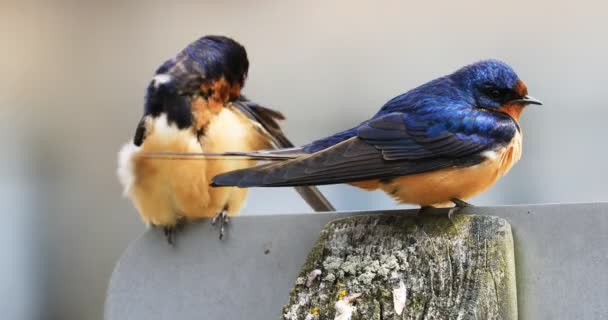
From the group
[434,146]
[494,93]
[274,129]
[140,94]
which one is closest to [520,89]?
[494,93]

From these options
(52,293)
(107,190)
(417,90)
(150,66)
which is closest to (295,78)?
(150,66)

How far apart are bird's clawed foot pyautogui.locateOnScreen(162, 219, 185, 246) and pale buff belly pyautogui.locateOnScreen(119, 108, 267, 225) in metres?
0.12

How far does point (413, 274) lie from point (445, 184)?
0.26 m

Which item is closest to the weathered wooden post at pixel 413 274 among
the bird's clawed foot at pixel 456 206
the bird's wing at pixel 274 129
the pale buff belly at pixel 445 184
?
the bird's clawed foot at pixel 456 206

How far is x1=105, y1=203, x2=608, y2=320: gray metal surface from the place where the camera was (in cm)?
126

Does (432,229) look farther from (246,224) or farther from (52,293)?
(52,293)

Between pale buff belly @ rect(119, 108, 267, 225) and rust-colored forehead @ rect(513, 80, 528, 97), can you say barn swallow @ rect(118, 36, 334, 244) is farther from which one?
rust-colored forehead @ rect(513, 80, 528, 97)

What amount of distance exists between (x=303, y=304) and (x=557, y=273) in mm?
323

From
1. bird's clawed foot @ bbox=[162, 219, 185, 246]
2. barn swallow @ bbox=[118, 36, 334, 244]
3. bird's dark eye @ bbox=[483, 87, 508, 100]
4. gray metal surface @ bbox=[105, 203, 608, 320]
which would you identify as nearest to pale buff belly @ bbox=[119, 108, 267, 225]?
barn swallow @ bbox=[118, 36, 334, 244]

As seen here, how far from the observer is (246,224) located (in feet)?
4.90

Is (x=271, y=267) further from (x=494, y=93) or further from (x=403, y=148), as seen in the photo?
(x=494, y=93)

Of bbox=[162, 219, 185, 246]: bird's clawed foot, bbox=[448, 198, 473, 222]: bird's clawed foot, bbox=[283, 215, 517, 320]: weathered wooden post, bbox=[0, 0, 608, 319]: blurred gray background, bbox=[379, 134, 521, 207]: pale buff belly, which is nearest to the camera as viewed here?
bbox=[283, 215, 517, 320]: weathered wooden post

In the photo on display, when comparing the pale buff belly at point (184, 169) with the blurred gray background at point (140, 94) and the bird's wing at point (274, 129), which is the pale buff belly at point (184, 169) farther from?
the blurred gray background at point (140, 94)

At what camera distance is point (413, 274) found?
4.10 feet
